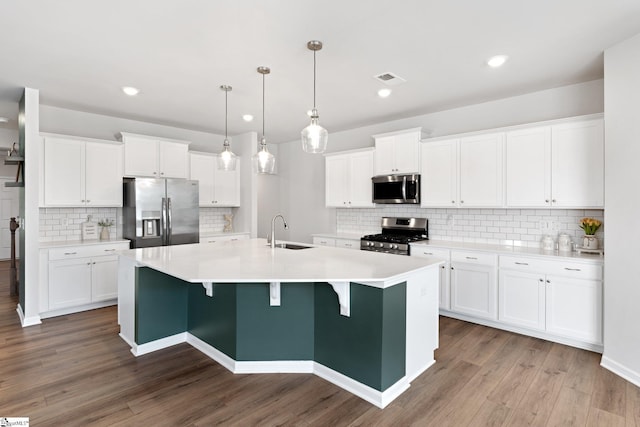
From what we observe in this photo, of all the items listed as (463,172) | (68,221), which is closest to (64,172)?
(68,221)

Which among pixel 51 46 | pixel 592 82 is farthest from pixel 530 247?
pixel 51 46

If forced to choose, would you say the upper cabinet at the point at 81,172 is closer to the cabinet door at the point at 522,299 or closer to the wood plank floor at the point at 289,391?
the wood plank floor at the point at 289,391

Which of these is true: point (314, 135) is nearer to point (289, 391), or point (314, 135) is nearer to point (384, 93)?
point (384, 93)

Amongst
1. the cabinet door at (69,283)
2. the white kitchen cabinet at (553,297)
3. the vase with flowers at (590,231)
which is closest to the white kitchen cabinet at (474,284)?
the white kitchen cabinet at (553,297)

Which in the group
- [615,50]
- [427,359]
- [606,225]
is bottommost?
[427,359]

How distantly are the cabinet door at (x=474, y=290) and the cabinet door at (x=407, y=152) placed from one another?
1444mm

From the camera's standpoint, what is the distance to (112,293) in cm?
469

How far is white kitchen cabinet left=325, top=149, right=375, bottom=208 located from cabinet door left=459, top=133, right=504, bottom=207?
4.63 ft

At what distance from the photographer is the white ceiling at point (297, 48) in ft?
7.80

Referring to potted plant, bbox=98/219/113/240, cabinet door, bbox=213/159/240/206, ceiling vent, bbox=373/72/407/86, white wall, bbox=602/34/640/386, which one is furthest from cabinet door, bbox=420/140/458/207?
potted plant, bbox=98/219/113/240

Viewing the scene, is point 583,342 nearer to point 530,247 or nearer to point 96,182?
point 530,247

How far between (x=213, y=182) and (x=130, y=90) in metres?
2.27

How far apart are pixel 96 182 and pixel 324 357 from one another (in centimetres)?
394

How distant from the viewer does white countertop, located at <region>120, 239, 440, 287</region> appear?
2299 mm
